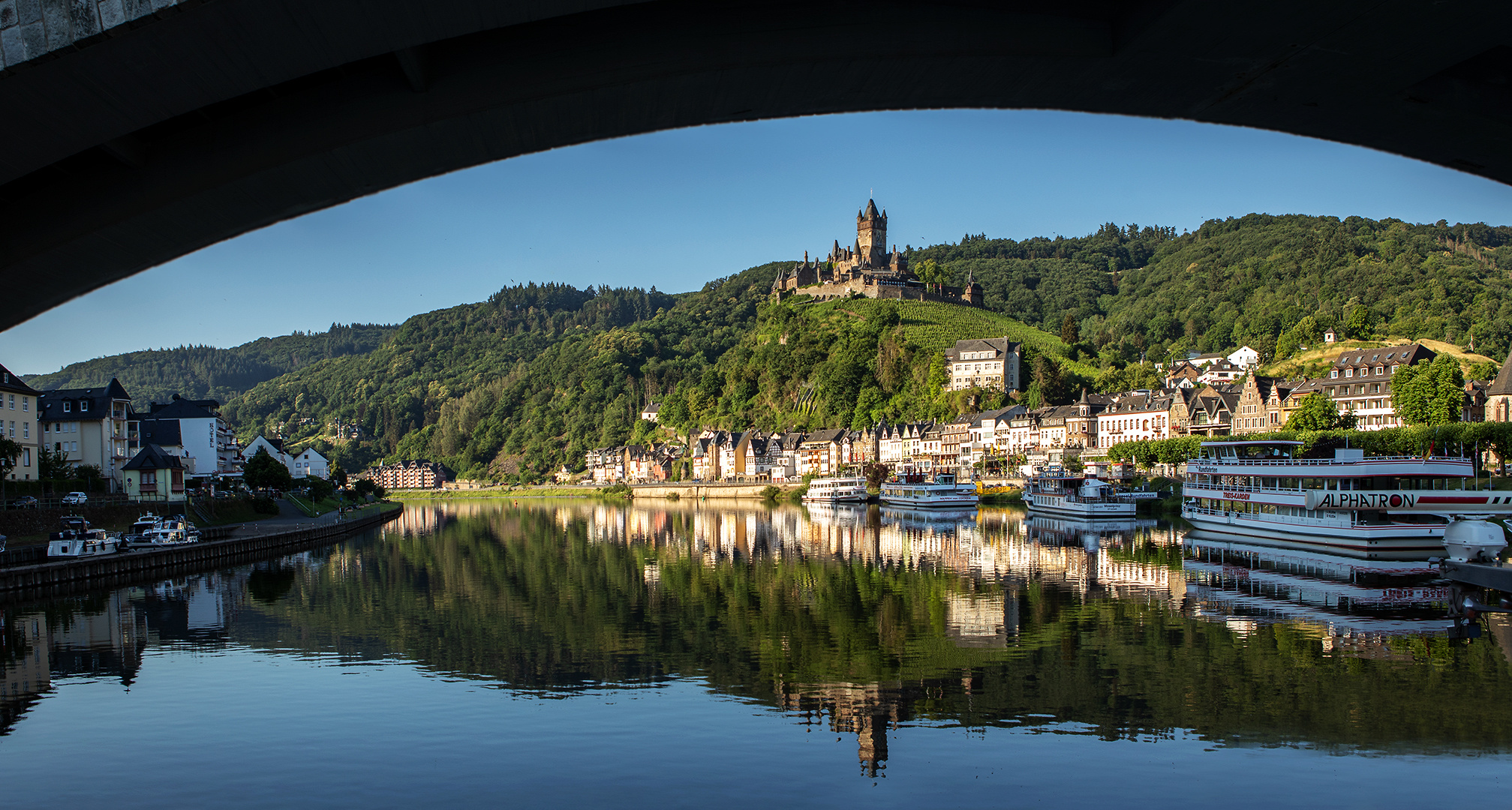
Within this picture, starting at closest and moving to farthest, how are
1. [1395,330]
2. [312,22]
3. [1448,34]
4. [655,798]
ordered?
1. [312,22]
2. [1448,34]
3. [655,798]
4. [1395,330]

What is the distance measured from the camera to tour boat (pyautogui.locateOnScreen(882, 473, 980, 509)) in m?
80.4

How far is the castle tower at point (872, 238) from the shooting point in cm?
19075

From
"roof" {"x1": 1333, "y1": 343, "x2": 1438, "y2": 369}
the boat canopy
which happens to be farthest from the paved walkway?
"roof" {"x1": 1333, "y1": 343, "x2": 1438, "y2": 369}

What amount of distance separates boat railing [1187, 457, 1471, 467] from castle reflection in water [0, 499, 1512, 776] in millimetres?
4180

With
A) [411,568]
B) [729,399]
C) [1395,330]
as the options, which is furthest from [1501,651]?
[729,399]

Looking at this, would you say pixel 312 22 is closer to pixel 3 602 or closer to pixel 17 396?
pixel 3 602

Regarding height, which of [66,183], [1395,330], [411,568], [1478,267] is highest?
[1478,267]

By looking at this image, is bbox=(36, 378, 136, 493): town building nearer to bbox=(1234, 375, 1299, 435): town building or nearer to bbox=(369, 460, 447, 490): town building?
bbox=(1234, 375, 1299, 435): town building

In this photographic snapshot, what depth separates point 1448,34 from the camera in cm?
565

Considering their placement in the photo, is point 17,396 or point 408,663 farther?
point 17,396

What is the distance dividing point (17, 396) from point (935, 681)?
5314cm

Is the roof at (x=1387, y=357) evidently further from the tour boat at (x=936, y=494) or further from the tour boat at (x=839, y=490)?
the tour boat at (x=839, y=490)

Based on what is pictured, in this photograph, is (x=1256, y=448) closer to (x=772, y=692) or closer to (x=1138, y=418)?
(x=772, y=692)

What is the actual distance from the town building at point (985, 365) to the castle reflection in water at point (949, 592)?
7079cm
